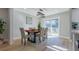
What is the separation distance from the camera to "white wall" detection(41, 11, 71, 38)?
6.98 ft

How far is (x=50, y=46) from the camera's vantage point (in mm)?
2160

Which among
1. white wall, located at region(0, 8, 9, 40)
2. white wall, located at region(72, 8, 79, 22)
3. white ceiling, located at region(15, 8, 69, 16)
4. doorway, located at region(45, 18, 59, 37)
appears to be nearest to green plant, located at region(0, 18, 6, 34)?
white wall, located at region(0, 8, 9, 40)

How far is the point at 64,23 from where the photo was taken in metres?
2.15

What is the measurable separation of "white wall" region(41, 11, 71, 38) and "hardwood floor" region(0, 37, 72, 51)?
125mm

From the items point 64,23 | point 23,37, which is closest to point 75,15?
point 64,23

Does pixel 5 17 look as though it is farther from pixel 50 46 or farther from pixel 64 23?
pixel 64 23

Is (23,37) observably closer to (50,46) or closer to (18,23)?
(18,23)

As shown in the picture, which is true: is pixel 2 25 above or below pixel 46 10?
below

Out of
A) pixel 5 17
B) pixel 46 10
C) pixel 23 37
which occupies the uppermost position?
pixel 46 10

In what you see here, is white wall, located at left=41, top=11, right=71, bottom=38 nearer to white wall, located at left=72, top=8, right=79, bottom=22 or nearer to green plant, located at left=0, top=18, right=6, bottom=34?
white wall, located at left=72, top=8, right=79, bottom=22

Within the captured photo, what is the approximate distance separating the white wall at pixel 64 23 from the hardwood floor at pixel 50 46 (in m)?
0.13

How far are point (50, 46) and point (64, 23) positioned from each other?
56cm
